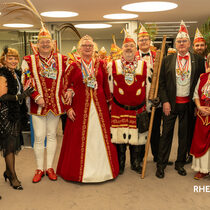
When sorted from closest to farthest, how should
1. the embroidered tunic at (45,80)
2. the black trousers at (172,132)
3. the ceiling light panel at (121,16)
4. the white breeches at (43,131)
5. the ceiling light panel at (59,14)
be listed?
the embroidered tunic at (45,80) → the white breeches at (43,131) → the black trousers at (172,132) → the ceiling light panel at (59,14) → the ceiling light panel at (121,16)

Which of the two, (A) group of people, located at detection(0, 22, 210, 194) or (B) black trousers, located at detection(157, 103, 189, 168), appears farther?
(B) black trousers, located at detection(157, 103, 189, 168)

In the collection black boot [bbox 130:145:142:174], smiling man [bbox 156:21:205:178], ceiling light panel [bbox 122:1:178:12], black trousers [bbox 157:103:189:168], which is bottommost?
black boot [bbox 130:145:142:174]

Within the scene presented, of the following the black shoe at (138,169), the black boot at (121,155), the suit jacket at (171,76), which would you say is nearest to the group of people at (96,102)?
the suit jacket at (171,76)

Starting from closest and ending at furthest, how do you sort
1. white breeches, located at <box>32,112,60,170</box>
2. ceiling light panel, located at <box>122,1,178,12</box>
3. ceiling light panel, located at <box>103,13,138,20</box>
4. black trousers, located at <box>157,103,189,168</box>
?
white breeches, located at <box>32,112,60,170</box>
black trousers, located at <box>157,103,189,168</box>
ceiling light panel, located at <box>122,1,178,12</box>
ceiling light panel, located at <box>103,13,138,20</box>

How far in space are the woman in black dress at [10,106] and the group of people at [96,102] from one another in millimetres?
10

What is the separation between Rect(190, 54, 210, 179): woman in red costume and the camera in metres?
3.17

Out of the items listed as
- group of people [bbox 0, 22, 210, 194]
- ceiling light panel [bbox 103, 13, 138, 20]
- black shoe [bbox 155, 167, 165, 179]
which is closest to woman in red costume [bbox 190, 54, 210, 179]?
group of people [bbox 0, 22, 210, 194]

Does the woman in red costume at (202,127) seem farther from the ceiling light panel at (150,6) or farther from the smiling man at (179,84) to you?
the ceiling light panel at (150,6)

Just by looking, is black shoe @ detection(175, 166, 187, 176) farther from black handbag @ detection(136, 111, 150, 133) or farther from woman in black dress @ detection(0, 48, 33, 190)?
woman in black dress @ detection(0, 48, 33, 190)

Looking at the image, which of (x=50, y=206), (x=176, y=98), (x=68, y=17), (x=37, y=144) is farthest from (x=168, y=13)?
(x=50, y=206)

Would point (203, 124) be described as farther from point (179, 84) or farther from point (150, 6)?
point (150, 6)

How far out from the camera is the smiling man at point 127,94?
319 centimetres

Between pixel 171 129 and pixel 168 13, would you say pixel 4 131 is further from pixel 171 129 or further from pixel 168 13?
pixel 168 13

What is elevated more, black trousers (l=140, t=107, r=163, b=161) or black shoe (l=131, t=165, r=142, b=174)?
black trousers (l=140, t=107, r=163, b=161)
